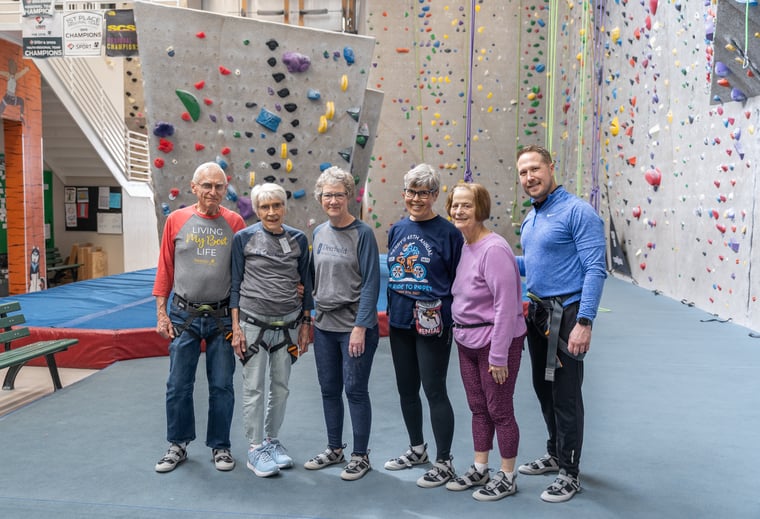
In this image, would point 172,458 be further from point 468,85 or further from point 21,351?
point 468,85

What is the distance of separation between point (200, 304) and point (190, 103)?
10.4ft

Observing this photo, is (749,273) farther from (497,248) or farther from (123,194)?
(123,194)

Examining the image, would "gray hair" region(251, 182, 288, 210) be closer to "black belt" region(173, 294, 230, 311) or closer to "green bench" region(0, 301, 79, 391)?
"black belt" region(173, 294, 230, 311)

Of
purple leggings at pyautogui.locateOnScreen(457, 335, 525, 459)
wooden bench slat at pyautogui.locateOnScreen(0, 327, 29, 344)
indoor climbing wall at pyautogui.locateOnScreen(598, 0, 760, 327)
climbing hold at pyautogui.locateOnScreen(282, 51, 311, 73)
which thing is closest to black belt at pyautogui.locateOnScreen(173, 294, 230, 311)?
purple leggings at pyautogui.locateOnScreen(457, 335, 525, 459)

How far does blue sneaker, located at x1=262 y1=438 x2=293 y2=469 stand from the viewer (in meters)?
2.60

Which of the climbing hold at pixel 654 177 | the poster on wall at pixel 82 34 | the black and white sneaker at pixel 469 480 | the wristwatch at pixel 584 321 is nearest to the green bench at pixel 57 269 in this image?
the poster on wall at pixel 82 34

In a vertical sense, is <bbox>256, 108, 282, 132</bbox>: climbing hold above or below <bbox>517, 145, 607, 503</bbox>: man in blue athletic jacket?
above

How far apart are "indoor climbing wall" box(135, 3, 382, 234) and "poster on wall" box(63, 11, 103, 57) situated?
2118 millimetres

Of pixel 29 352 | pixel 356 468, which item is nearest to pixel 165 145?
pixel 29 352

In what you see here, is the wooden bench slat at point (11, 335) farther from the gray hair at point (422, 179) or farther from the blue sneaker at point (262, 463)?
the gray hair at point (422, 179)

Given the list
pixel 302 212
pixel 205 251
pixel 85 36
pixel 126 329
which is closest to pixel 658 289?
pixel 302 212

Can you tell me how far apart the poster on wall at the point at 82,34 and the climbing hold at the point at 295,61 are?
8.64 feet

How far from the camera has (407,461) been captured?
2.62 meters

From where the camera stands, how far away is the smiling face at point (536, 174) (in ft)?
7.59
